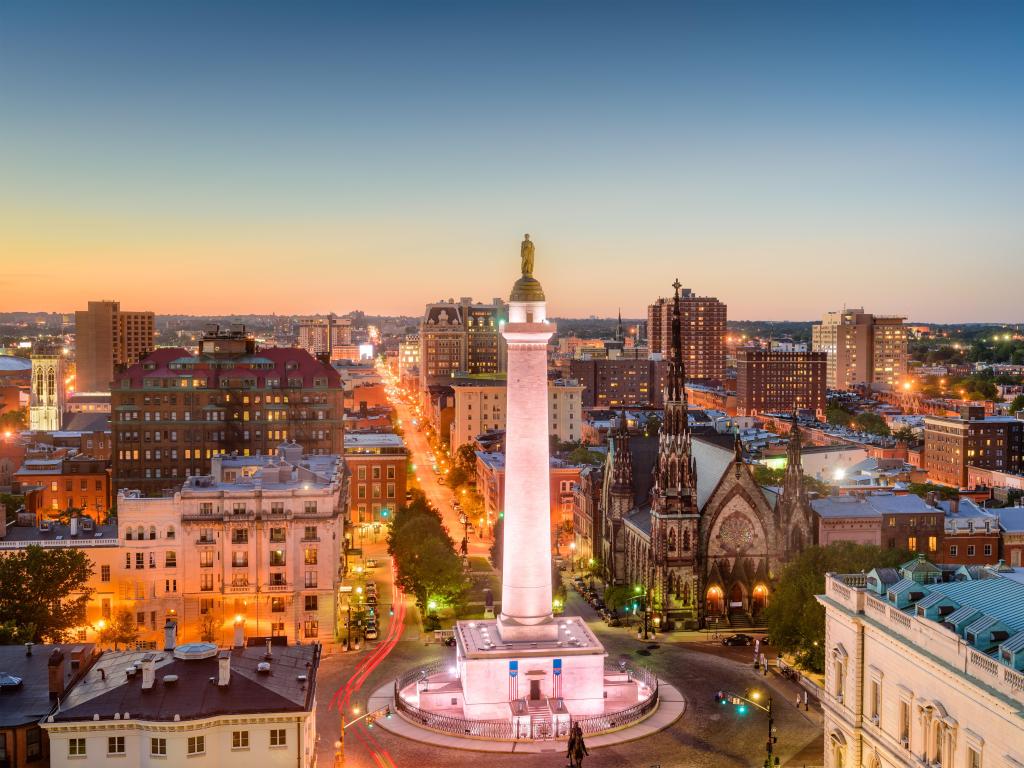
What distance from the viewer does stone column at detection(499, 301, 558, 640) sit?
7119cm

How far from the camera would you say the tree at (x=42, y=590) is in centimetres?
7919

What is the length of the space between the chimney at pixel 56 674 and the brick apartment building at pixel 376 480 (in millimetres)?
87246

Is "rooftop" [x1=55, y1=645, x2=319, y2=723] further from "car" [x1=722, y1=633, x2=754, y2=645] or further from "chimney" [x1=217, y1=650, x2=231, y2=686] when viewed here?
"car" [x1=722, y1=633, x2=754, y2=645]

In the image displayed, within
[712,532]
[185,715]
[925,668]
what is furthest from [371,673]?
[925,668]

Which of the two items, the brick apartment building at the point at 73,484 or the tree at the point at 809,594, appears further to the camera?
the brick apartment building at the point at 73,484

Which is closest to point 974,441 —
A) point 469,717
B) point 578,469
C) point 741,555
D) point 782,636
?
point 578,469

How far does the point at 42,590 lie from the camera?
8050 cm

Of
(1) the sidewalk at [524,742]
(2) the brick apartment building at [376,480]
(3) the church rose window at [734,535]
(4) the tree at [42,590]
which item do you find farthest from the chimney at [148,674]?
(2) the brick apartment building at [376,480]

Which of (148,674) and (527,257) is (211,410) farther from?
(148,674)

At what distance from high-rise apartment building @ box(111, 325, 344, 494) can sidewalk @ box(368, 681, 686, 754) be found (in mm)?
70509

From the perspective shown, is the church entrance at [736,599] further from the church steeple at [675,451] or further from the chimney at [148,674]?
the chimney at [148,674]

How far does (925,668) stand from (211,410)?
346 ft

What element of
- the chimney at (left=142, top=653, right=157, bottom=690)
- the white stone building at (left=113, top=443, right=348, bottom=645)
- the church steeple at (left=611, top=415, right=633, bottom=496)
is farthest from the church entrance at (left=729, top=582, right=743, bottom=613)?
the chimney at (left=142, top=653, right=157, bottom=690)

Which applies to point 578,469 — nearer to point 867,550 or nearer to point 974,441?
point 867,550
